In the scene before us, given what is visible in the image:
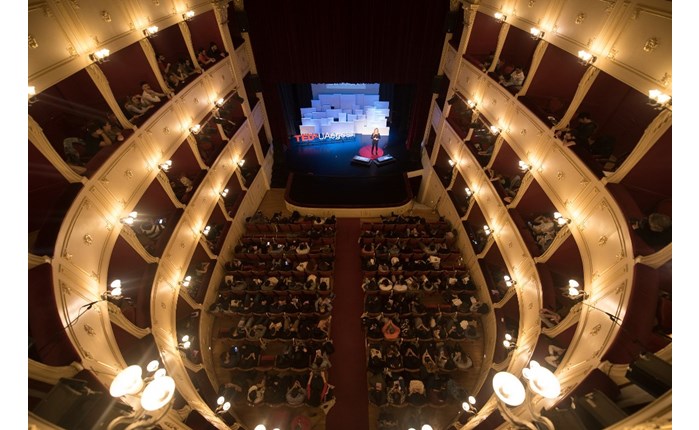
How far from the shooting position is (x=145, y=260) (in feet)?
22.9

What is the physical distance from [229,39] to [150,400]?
455 inches

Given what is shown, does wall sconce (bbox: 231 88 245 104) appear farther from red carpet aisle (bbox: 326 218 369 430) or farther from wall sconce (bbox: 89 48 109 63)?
red carpet aisle (bbox: 326 218 369 430)

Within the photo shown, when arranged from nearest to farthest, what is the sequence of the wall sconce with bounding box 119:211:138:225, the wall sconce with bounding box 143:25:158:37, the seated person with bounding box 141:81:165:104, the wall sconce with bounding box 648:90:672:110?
the wall sconce with bounding box 648:90:672:110
the wall sconce with bounding box 119:211:138:225
the wall sconce with bounding box 143:25:158:37
the seated person with bounding box 141:81:165:104

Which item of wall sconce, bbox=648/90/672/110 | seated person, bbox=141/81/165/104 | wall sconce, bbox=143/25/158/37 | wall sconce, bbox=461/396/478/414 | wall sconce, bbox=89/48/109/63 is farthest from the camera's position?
seated person, bbox=141/81/165/104

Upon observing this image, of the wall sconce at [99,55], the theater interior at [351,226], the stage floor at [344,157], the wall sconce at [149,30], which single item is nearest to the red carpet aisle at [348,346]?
the theater interior at [351,226]

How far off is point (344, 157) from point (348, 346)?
10.4m

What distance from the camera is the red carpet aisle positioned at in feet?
25.0

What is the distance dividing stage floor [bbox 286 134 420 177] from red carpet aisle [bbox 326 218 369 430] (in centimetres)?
459

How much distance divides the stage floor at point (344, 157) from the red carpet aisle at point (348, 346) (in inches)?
181

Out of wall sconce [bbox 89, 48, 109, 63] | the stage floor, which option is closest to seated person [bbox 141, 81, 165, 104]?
wall sconce [bbox 89, 48, 109, 63]

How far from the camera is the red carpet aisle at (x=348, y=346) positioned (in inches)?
300

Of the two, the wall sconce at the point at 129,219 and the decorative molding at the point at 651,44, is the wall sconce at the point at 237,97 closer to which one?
the wall sconce at the point at 129,219

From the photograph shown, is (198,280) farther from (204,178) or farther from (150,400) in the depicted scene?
(150,400)

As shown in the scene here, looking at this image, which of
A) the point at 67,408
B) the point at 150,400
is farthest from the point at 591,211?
the point at 67,408
